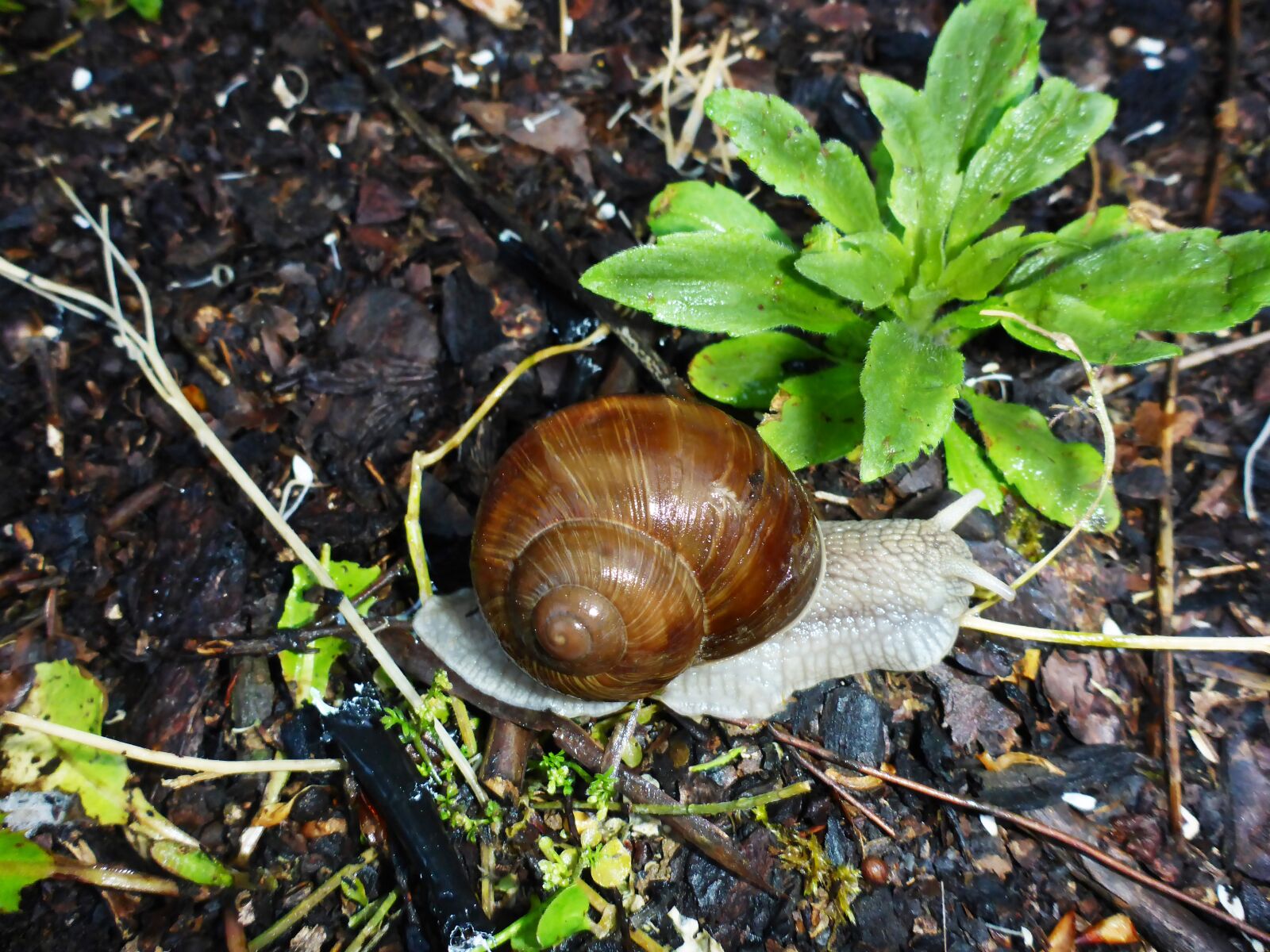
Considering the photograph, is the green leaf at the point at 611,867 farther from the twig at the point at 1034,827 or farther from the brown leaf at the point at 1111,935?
the brown leaf at the point at 1111,935

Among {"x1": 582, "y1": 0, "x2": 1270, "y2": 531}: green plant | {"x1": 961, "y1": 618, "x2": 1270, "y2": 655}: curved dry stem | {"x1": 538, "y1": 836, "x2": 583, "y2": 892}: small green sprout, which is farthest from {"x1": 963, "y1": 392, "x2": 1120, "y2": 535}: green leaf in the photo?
{"x1": 538, "y1": 836, "x2": 583, "y2": 892}: small green sprout

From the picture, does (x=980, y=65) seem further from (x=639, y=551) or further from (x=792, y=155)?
(x=639, y=551)

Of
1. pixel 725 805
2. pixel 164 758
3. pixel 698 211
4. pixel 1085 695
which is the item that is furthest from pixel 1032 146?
pixel 164 758

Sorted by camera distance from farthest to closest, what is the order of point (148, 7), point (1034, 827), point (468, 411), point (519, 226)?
point (148, 7) → point (519, 226) → point (468, 411) → point (1034, 827)

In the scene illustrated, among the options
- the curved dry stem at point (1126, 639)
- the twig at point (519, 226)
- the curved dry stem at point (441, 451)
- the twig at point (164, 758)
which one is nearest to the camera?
the twig at point (164, 758)

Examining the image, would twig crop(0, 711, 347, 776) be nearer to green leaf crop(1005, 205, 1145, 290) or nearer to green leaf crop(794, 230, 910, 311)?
green leaf crop(794, 230, 910, 311)

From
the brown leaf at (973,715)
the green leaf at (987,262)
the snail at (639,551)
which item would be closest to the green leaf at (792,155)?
the green leaf at (987,262)
